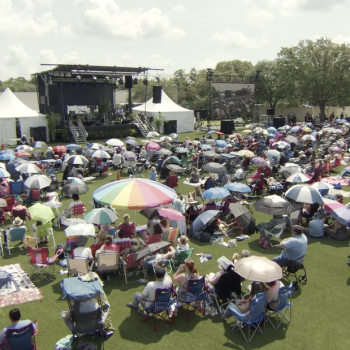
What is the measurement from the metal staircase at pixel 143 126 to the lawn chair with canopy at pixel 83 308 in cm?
2739

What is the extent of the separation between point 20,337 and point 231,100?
1535 inches

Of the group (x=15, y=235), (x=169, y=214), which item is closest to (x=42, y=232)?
(x=15, y=235)

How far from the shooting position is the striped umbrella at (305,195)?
986cm

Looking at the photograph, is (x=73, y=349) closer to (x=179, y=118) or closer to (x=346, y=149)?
(x=346, y=149)

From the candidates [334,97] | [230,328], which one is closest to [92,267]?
[230,328]

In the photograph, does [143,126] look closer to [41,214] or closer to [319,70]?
[319,70]

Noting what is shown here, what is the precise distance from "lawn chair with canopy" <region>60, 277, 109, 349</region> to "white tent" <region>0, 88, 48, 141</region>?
79.4 feet

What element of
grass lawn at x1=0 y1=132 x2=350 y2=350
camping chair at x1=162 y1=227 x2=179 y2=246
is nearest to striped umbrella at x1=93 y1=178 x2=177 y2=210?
camping chair at x1=162 y1=227 x2=179 y2=246

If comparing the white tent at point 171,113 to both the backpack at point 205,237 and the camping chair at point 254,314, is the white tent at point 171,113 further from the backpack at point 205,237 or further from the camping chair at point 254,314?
the camping chair at point 254,314

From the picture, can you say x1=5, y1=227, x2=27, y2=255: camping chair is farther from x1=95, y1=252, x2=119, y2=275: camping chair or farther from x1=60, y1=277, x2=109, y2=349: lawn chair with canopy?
x1=60, y1=277, x2=109, y2=349: lawn chair with canopy

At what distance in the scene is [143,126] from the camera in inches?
1308

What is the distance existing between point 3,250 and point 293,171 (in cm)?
1010

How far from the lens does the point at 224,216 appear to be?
11344mm

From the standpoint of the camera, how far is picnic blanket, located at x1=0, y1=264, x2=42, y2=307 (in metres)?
6.38
